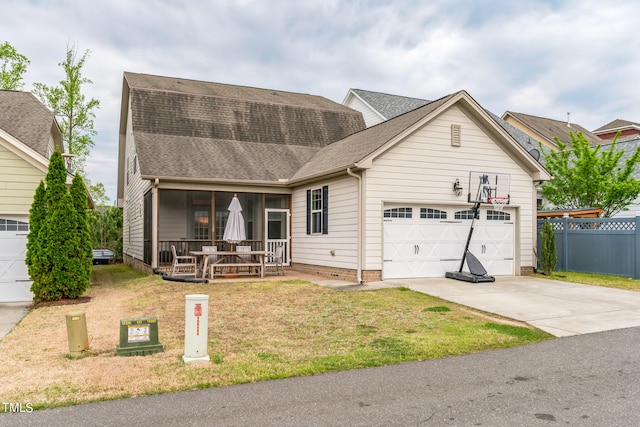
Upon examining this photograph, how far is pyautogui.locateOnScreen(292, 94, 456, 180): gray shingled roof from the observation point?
13.1m

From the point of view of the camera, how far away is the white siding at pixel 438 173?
1267 cm

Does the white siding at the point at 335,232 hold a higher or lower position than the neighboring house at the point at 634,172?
lower

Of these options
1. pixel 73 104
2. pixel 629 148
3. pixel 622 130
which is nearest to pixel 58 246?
pixel 73 104

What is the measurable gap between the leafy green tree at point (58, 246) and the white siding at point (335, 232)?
6.45 meters

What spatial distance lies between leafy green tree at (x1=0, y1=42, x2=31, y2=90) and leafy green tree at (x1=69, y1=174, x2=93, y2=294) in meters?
21.7

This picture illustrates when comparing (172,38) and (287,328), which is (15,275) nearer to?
(287,328)

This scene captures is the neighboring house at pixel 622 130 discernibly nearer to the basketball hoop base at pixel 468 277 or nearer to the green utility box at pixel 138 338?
the basketball hoop base at pixel 468 277

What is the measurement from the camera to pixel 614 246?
1480 centimetres

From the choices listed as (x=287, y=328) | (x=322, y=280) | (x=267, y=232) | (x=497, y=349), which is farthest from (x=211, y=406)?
(x=267, y=232)

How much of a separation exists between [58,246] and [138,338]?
5.74 metres

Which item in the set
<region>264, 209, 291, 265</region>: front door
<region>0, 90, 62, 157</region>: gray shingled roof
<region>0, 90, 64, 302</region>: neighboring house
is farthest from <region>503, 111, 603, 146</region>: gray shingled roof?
<region>0, 90, 64, 302</region>: neighboring house

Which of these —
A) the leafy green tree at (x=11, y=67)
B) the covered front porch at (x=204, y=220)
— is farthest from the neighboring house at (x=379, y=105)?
the leafy green tree at (x=11, y=67)

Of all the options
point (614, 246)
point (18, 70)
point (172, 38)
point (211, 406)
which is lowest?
point (211, 406)

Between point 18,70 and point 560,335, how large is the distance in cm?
3213
